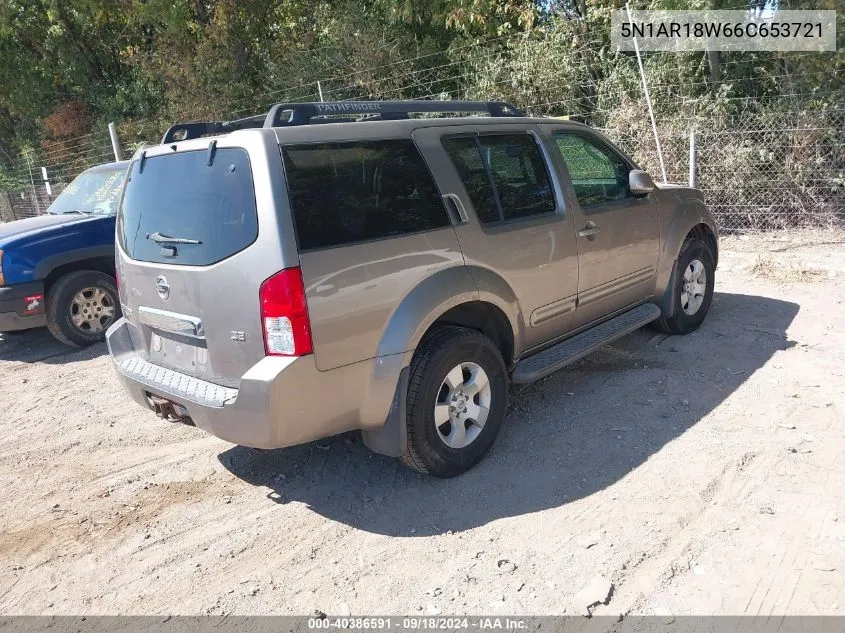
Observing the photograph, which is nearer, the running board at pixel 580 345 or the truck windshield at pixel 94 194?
the running board at pixel 580 345

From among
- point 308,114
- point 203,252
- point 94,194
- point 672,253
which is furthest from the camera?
point 94,194

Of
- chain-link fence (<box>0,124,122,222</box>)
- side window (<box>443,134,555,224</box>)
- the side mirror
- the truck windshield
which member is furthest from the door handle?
chain-link fence (<box>0,124,122,222</box>)

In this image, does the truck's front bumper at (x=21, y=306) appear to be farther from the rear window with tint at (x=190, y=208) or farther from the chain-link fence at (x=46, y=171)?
the chain-link fence at (x=46, y=171)

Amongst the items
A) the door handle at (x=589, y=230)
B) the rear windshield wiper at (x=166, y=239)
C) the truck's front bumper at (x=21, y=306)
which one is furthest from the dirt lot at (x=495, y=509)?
the truck's front bumper at (x=21, y=306)

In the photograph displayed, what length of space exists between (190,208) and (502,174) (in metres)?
1.81

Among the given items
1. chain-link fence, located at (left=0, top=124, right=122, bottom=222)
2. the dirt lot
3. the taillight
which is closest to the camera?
the dirt lot

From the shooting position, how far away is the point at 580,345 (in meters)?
4.34

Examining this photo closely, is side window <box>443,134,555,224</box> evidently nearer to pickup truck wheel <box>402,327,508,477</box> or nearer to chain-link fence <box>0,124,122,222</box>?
pickup truck wheel <box>402,327,508,477</box>

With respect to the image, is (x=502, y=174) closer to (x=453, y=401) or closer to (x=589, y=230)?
(x=589, y=230)

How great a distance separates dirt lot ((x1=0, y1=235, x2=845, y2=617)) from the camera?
109 inches

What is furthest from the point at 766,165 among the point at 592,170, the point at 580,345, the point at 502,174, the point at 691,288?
the point at 502,174

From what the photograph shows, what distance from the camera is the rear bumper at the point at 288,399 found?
2.94 metres

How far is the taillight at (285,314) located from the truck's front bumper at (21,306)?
434 cm

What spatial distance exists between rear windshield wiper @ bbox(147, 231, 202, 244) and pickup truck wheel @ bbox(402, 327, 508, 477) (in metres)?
1.28
